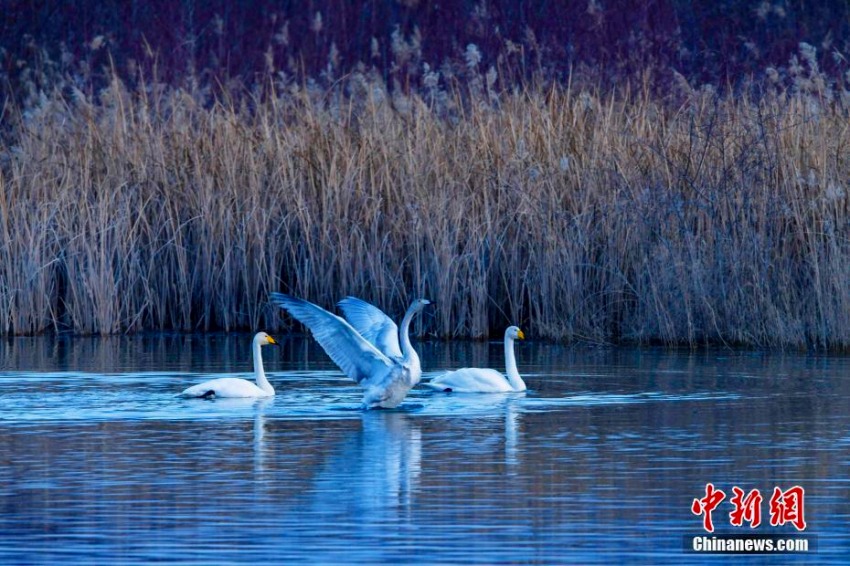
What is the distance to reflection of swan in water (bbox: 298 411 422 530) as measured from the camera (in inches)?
273

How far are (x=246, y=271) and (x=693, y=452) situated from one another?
281 inches

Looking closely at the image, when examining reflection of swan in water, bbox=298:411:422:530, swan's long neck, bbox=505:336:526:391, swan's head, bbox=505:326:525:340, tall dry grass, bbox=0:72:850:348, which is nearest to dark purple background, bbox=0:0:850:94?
tall dry grass, bbox=0:72:850:348

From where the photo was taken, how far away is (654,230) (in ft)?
45.4

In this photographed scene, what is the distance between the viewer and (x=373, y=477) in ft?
25.4

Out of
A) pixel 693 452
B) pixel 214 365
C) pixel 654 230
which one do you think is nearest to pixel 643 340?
pixel 654 230

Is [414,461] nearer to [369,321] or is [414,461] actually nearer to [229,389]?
[229,389]

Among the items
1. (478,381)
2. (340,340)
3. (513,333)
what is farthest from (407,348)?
(513,333)

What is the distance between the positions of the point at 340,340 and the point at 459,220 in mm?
4057

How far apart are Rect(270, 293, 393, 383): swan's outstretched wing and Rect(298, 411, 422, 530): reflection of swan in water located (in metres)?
0.73

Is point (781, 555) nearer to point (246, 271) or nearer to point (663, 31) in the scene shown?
point (246, 271)

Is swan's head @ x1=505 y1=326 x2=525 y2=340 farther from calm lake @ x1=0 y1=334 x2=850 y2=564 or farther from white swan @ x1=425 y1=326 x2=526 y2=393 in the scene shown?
white swan @ x1=425 y1=326 x2=526 y2=393

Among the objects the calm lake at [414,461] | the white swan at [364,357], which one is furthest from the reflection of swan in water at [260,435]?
the white swan at [364,357]

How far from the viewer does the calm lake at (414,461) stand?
6.30 m

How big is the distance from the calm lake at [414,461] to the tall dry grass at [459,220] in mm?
899
